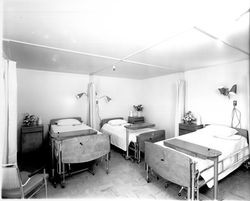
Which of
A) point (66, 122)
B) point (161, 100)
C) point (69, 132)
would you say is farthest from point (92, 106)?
point (161, 100)

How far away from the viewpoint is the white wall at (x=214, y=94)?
Answer: 8.92 feet

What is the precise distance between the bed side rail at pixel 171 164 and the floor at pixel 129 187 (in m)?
0.34

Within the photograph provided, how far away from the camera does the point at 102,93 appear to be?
15.0 feet

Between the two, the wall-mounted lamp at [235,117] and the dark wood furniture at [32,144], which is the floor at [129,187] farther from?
the dark wood furniture at [32,144]

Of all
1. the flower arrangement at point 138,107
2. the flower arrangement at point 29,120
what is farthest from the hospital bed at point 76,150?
the flower arrangement at point 138,107

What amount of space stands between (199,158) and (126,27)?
1.90 metres

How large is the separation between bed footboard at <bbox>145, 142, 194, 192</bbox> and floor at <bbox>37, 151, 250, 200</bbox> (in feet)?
1.12

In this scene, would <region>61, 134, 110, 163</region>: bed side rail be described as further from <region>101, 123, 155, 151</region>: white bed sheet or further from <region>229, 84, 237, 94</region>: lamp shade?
<region>229, 84, 237, 94</region>: lamp shade

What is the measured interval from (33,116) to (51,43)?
2.28 m

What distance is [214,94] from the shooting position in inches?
126

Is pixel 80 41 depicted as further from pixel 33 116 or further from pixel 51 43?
pixel 33 116

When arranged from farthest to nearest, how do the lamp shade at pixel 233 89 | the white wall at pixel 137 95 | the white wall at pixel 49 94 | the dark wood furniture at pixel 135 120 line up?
1. the dark wood furniture at pixel 135 120
2. the white wall at pixel 49 94
3. the white wall at pixel 137 95
4. the lamp shade at pixel 233 89

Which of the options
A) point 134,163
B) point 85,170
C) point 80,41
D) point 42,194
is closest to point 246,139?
point 134,163

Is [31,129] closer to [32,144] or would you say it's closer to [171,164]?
[32,144]
